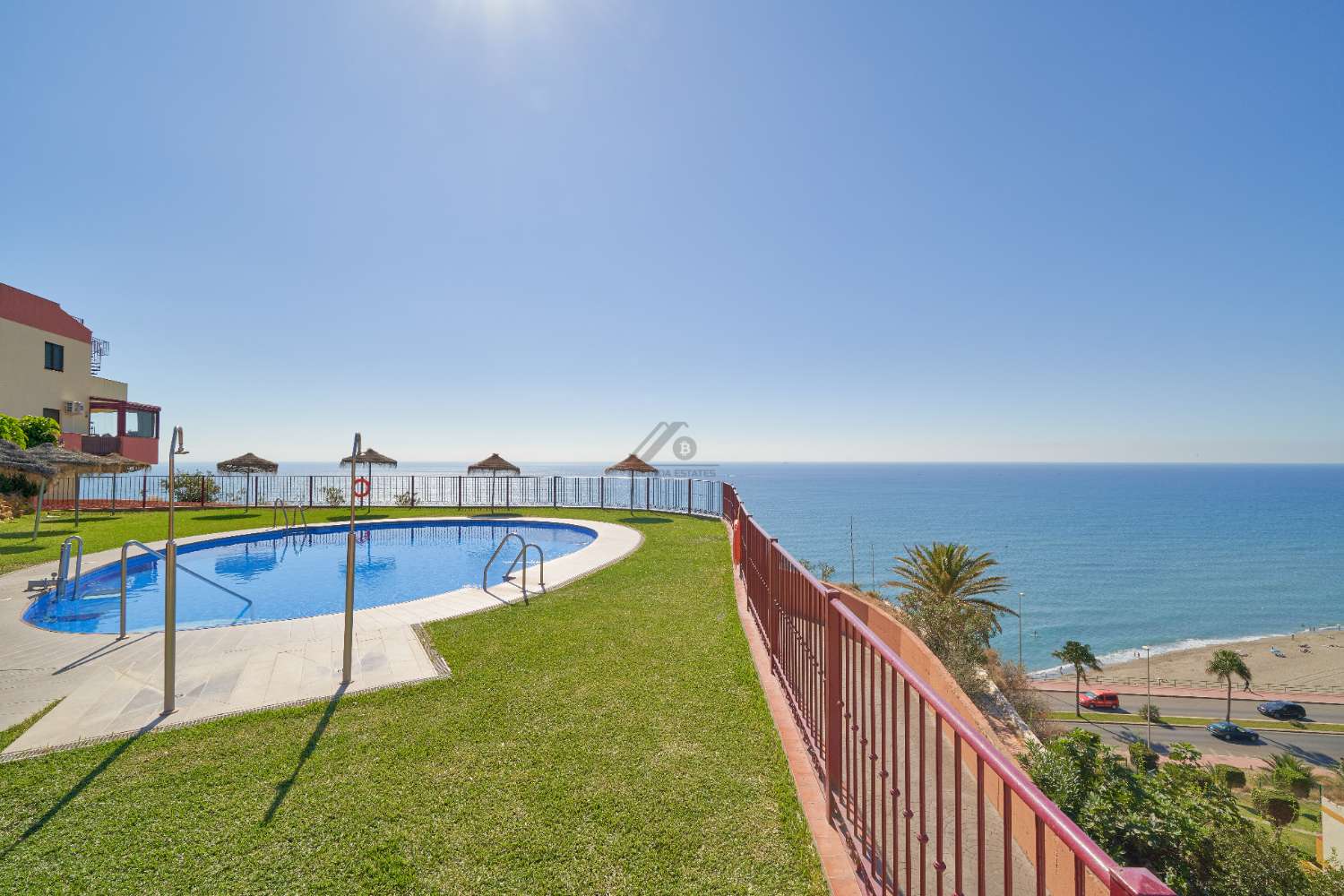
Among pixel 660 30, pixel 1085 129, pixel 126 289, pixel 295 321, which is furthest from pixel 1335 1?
pixel 126 289

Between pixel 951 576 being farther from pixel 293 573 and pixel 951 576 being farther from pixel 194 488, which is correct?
pixel 194 488

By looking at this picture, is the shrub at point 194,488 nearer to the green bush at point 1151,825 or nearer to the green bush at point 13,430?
the green bush at point 13,430

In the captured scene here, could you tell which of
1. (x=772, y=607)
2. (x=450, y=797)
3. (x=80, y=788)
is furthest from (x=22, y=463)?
(x=772, y=607)

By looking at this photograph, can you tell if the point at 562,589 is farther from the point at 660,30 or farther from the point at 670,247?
the point at 670,247

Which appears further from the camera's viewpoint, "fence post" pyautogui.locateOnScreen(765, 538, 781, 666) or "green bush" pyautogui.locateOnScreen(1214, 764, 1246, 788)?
"green bush" pyautogui.locateOnScreen(1214, 764, 1246, 788)

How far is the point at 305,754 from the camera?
136 inches

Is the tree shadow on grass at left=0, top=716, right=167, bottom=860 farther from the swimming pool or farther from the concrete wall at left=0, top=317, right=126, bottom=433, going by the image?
the concrete wall at left=0, top=317, right=126, bottom=433

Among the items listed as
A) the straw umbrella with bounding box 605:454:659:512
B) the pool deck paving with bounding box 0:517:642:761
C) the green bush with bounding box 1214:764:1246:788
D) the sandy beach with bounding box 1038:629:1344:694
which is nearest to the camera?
the pool deck paving with bounding box 0:517:642:761

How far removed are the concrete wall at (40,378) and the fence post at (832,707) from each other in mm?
33483

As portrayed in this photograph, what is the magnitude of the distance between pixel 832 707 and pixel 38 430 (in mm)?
29085

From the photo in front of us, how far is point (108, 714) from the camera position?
4.02 metres

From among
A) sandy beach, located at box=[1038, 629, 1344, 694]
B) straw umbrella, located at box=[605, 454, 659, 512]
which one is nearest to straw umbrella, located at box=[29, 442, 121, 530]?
straw umbrella, located at box=[605, 454, 659, 512]

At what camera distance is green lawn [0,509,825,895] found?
7.91 ft

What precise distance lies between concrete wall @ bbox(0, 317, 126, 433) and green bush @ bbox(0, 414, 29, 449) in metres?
5.26
